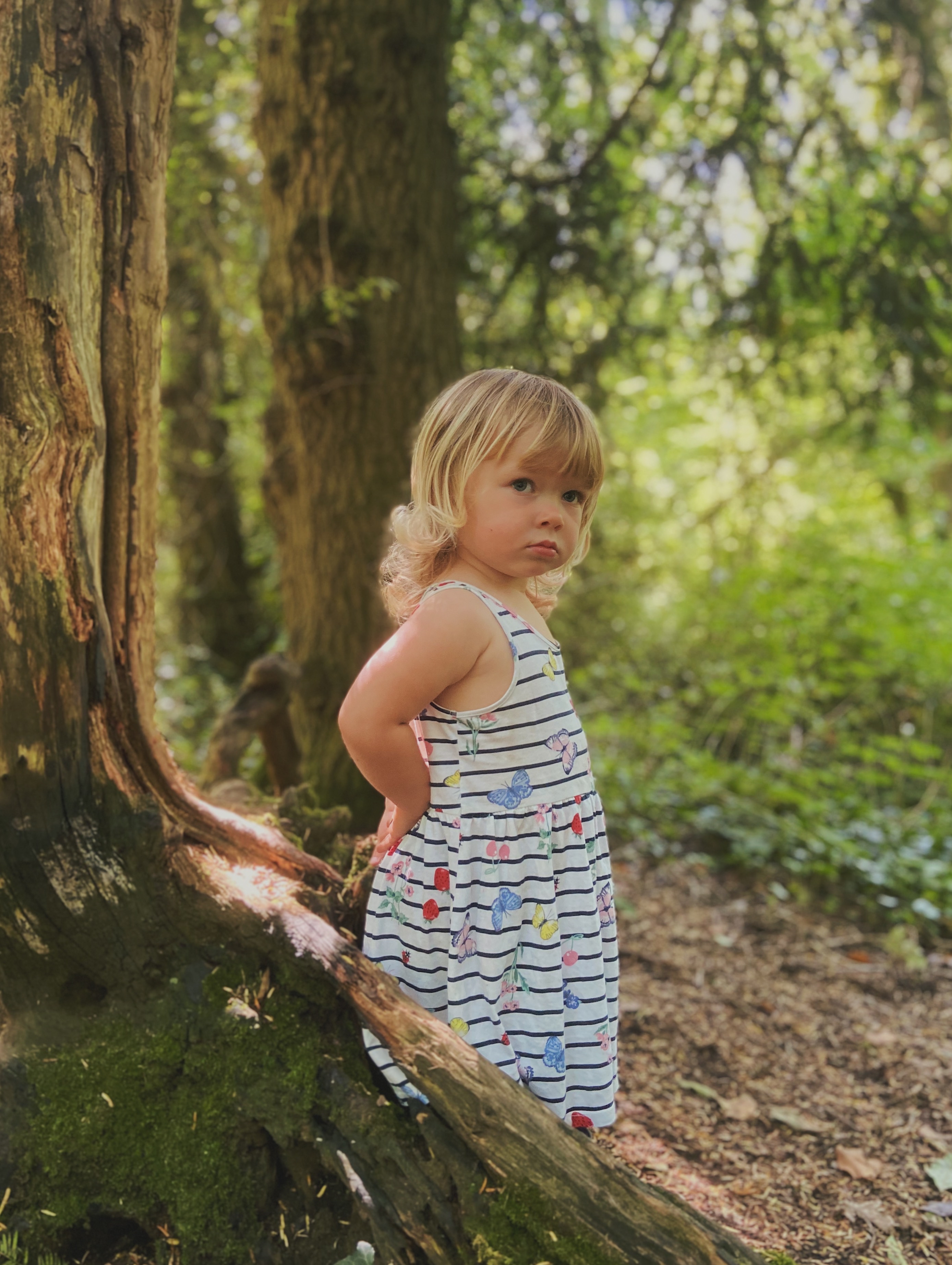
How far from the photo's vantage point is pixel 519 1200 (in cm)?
165

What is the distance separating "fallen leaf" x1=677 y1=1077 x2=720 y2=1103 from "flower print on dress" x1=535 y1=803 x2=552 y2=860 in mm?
1557

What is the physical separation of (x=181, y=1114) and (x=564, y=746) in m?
1.10

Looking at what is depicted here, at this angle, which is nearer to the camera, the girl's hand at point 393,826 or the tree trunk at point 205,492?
the girl's hand at point 393,826

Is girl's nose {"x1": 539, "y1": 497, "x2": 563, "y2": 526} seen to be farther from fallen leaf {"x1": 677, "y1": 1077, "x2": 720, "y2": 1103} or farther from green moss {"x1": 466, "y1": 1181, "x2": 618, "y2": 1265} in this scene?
fallen leaf {"x1": 677, "y1": 1077, "x2": 720, "y2": 1103}

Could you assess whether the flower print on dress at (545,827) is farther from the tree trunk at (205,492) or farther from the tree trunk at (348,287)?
the tree trunk at (205,492)

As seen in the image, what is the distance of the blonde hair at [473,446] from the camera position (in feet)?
5.98

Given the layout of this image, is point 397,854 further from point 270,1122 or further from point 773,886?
point 773,886

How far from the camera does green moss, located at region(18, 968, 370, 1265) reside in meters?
1.83

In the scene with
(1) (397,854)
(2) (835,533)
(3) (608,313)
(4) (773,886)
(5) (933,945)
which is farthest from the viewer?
(2) (835,533)

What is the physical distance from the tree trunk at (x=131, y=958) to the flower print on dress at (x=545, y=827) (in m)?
0.40

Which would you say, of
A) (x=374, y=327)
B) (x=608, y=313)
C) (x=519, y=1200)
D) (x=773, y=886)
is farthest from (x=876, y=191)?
(x=519, y=1200)

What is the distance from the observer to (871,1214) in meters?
2.34

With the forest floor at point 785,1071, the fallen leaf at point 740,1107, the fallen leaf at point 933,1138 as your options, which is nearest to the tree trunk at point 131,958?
the forest floor at point 785,1071

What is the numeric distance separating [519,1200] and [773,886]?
3412 mm
